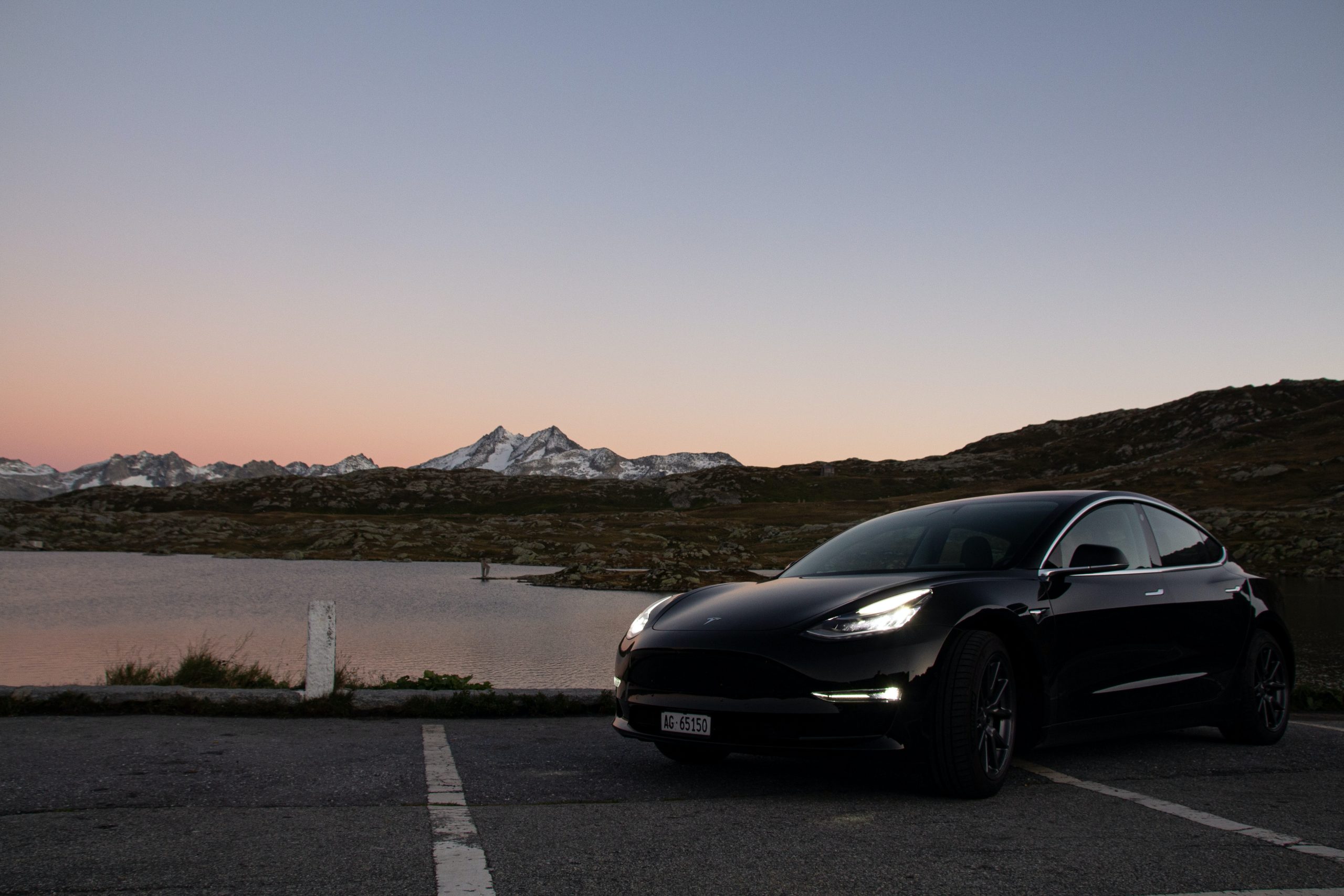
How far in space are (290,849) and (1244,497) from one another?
102355 millimetres

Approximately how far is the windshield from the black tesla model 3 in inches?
0.7

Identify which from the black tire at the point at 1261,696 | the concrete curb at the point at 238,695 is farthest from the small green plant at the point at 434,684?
the black tire at the point at 1261,696

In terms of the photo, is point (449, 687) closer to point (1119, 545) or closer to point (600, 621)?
point (1119, 545)

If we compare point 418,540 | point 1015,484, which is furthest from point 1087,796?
point 1015,484

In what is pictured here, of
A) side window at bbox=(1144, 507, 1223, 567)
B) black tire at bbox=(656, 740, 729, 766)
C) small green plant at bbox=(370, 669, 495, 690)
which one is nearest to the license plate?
black tire at bbox=(656, 740, 729, 766)

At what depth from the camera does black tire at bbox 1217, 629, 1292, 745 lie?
7.77m

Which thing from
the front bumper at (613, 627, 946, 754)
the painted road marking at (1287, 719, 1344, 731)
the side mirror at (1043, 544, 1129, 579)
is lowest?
the painted road marking at (1287, 719, 1344, 731)

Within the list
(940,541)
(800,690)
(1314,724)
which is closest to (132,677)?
(800,690)

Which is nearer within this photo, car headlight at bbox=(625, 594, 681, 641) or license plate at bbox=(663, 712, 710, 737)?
license plate at bbox=(663, 712, 710, 737)

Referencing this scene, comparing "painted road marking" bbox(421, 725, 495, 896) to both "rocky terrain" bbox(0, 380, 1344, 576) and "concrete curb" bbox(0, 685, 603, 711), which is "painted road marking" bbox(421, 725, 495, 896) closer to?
"concrete curb" bbox(0, 685, 603, 711)

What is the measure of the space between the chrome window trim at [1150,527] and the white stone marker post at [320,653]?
5.83 m

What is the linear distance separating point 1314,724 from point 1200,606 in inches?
113

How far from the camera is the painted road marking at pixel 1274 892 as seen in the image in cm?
403

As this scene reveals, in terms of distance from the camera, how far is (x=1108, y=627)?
6773 millimetres
